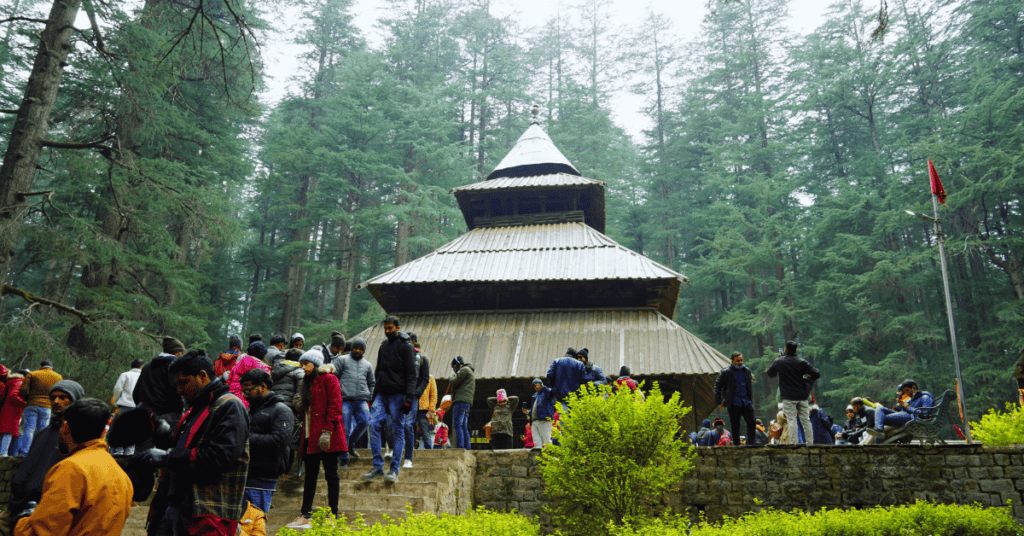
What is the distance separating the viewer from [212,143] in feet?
70.8

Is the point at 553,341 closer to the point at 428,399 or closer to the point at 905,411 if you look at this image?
the point at 428,399

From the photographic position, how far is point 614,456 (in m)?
7.23

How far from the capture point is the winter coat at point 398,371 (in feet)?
21.8

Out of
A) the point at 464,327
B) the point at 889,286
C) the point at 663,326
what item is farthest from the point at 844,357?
the point at 464,327

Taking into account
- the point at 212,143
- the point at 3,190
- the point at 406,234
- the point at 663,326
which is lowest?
the point at 663,326

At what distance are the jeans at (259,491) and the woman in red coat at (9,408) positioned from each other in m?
7.01

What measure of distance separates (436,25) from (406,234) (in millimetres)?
16396

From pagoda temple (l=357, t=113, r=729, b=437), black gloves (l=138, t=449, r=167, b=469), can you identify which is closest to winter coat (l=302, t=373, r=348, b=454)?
black gloves (l=138, t=449, r=167, b=469)

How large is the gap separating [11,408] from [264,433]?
25.4ft

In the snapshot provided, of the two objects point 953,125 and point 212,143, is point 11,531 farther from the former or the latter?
point 953,125

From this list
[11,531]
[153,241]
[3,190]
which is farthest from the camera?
[153,241]

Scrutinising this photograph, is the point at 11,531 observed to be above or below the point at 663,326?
below

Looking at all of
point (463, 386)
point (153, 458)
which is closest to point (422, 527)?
point (153, 458)

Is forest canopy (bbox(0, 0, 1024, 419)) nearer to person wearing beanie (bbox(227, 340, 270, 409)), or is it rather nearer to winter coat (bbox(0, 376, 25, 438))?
winter coat (bbox(0, 376, 25, 438))
